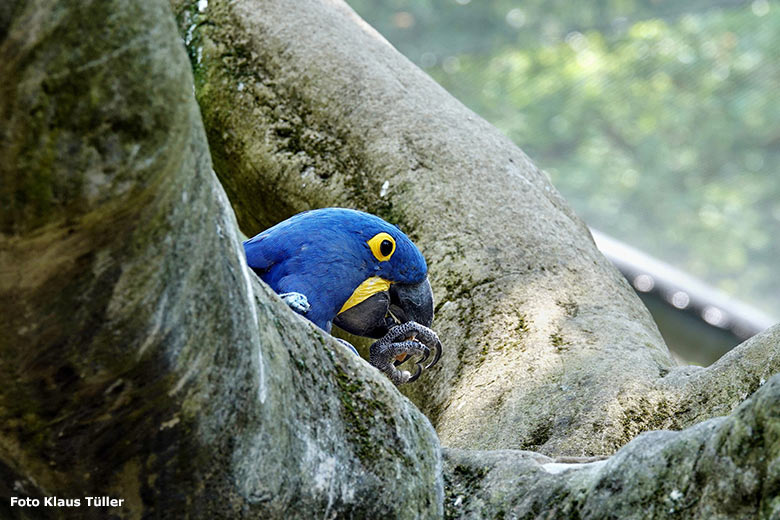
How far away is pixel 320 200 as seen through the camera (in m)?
3.03

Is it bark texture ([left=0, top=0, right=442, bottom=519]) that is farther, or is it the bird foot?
the bird foot

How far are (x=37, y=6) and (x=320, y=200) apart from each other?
2.21 meters

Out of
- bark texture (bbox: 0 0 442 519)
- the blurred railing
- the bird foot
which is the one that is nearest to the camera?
bark texture (bbox: 0 0 442 519)

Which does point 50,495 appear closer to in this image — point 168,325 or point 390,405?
point 168,325

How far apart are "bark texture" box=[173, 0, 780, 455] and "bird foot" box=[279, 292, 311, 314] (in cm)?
52

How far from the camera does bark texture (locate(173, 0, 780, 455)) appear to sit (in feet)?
7.24

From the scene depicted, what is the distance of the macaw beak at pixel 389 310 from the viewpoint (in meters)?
2.40

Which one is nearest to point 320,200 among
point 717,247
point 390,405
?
point 390,405

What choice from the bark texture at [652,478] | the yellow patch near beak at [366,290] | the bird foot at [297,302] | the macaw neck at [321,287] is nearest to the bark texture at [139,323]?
the bark texture at [652,478]

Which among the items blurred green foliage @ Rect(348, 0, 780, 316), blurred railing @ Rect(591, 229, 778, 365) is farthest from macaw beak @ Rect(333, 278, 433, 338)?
blurred green foliage @ Rect(348, 0, 780, 316)

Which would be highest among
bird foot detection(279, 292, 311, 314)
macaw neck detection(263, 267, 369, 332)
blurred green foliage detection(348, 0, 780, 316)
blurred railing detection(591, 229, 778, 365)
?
blurred green foliage detection(348, 0, 780, 316)

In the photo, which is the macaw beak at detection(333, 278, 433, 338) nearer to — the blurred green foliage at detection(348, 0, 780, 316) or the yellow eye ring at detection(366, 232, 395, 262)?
the yellow eye ring at detection(366, 232, 395, 262)

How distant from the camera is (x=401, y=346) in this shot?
231 centimetres

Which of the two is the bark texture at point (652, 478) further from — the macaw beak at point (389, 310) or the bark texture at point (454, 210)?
the macaw beak at point (389, 310)
